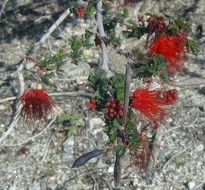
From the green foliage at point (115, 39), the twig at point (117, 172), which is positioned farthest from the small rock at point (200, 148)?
the green foliage at point (115, 39)

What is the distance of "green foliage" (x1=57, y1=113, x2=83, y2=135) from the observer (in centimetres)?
374

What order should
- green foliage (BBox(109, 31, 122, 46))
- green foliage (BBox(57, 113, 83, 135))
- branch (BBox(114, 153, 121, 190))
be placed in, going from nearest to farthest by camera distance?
branch (BBox(114, 153, 121, 190)) → green foliage (BBox(109, 31, 122, 46)) → green foliage (BBox(57, 113, 83, 135))

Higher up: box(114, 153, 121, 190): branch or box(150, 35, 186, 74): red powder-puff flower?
box(150, 35, 186, 74): red powder-puff flower

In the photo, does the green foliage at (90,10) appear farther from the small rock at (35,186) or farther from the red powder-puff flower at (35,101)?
the small rock at (35,186)

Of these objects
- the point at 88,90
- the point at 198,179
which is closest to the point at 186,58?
the point at 88,90

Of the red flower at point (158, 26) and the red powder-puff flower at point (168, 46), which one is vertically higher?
the red flower at point (158, 26)

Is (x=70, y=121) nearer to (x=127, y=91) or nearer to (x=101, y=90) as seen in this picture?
(x=101, y=90)

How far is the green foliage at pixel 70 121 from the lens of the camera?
12.3ft

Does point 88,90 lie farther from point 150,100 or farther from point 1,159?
point 150,100

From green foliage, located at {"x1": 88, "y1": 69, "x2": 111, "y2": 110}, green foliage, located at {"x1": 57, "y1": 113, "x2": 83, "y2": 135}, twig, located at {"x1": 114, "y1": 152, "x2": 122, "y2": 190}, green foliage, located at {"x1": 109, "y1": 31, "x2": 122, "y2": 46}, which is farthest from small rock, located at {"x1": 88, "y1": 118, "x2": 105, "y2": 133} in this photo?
green foliage, located at {"x1": 88, "y1": 69, "x2": 111, "y2": 110}

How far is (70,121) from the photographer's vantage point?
12.5ft

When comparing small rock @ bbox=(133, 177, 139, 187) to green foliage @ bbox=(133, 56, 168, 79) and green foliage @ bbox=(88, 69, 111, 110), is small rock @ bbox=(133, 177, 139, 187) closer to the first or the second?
green foliage @ bbox=(133, 56, 168, 79)

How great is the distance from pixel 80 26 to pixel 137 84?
104 centimetres

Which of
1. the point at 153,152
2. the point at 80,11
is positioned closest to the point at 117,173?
the point at 153,152
